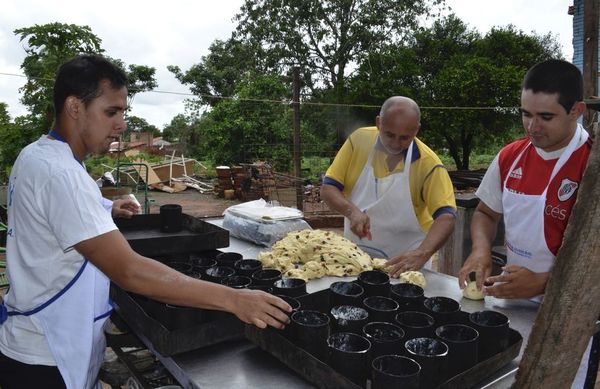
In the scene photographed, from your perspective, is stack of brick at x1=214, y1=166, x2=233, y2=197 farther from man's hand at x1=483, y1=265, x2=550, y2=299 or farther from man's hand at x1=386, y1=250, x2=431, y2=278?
man's hand at x1=483, y1=265, x2=550, y2=299

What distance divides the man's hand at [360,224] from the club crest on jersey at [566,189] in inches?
44.6

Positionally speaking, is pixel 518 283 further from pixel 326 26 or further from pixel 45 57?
pixel 326 26

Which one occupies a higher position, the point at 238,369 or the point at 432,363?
the point at 432,363

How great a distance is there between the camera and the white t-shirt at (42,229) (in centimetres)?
148

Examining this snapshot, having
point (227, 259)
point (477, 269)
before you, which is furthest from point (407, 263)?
point (227, 259)

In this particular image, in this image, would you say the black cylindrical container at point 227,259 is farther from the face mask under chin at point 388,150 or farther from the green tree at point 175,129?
the green tree at point 175,129

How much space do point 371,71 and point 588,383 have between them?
58.0ft

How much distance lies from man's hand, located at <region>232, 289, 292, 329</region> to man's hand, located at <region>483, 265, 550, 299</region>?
3.38 feet

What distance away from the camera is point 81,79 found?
165 centimetres

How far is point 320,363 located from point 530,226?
56.3 inches

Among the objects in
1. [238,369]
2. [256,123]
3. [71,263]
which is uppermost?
[256,123]

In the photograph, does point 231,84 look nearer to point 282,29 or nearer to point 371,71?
point 282,29

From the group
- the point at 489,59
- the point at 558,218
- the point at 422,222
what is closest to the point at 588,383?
the point at 558,218

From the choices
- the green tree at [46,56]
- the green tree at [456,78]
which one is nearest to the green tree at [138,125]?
the green tree at [456,78]
